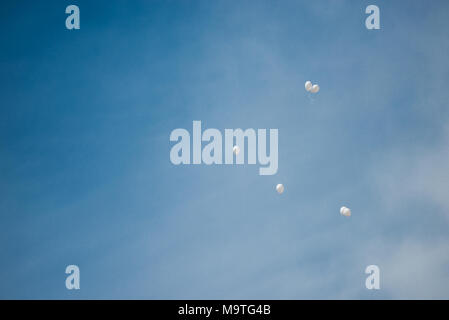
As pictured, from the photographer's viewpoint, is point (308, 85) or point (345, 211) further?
point (308, 85)

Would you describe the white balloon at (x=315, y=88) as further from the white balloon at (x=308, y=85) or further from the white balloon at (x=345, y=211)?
the white balloon at (x=345, y=211)

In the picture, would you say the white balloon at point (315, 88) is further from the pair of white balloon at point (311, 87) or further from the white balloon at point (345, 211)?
the white balloon at point (345, 211)

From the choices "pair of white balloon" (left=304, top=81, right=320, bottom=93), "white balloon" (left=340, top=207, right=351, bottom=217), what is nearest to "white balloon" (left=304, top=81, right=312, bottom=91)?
"pair of white balloon" (left=304, top=81, right=320, bottom=93)

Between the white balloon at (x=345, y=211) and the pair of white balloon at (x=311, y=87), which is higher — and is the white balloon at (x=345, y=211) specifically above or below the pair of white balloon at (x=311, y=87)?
below

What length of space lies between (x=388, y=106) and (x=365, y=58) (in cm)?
87

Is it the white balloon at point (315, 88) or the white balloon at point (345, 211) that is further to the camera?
the white balloon at point (315, 88)

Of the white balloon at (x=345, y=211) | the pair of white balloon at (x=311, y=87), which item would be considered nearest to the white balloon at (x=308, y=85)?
the pair of white balloon at (x=311, y=87)

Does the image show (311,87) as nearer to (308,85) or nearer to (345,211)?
(308,85)

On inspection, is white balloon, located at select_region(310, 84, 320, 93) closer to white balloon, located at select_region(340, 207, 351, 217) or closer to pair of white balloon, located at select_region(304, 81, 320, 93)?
pair of white balloon, located at select_region(304, 81, 320, 93)

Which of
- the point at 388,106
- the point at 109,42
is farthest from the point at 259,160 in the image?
the point at 109,42

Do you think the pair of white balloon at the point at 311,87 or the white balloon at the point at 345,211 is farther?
the pair of white balloon at the point at 311,87

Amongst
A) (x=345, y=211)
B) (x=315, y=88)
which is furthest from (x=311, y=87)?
(x=345, y=211)
